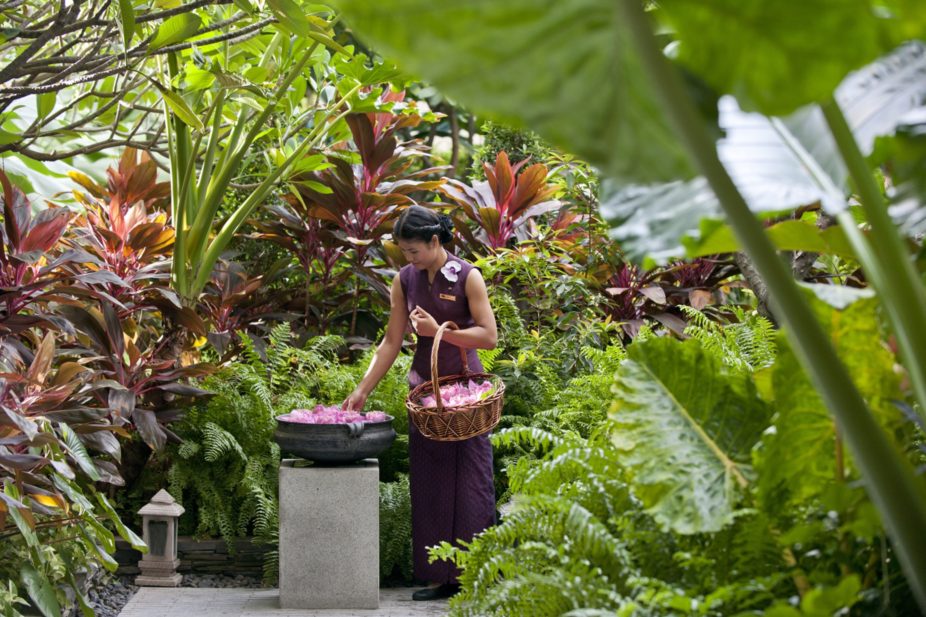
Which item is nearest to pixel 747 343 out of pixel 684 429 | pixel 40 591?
pixel 684 429

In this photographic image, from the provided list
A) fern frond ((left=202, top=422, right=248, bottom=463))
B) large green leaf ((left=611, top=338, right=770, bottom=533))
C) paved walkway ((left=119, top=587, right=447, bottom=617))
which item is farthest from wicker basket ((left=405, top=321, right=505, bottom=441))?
large green leaf ((left=611, top=338, right=770, bottom=533))

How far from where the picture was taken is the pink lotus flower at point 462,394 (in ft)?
13.0

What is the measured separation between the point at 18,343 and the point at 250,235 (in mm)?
2396

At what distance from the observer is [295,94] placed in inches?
205

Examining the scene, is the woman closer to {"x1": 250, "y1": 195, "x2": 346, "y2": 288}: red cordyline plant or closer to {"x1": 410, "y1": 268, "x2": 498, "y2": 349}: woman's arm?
{"x1": 410, "y1": 268, "x2": 498, "y2": 349}: woman's arm

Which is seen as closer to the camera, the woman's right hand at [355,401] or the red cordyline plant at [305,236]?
the woman's right hand at [355,401]

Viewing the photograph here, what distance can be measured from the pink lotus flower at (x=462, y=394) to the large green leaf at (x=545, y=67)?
3.13 metres

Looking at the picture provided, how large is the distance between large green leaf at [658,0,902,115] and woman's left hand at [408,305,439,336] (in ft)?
10.9

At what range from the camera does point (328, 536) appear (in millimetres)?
4250

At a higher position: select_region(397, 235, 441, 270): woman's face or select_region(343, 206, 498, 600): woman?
select_region(397, 235, 441, 270): woman's face

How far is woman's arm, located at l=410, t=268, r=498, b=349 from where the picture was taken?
409 centimetres

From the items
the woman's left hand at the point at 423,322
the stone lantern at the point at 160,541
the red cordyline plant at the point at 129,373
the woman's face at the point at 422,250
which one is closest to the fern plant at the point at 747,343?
the woman's left hand at the point at 423,322

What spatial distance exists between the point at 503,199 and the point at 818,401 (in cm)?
478

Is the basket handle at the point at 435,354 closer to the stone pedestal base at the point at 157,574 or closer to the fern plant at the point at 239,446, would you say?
the fern plant at the point at 239,446
